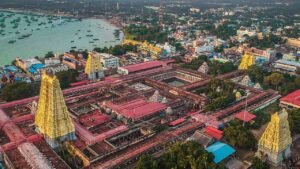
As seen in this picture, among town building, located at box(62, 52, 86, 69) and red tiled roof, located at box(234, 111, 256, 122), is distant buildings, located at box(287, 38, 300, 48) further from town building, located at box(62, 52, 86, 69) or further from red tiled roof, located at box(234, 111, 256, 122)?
town building, located at box(62, 52, 86, 69)

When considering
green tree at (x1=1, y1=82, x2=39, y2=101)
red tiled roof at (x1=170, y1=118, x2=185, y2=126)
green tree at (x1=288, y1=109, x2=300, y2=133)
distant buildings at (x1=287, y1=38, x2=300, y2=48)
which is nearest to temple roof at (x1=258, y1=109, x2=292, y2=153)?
green tree at (x1=288, y1=109, x2=300, y2=133)

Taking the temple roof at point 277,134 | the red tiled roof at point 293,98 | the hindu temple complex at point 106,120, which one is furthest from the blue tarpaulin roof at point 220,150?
the red tiled roof at point 293,98

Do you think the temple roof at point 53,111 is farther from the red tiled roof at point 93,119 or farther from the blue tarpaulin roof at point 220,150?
the blue tarpaulin roof at point 220,150

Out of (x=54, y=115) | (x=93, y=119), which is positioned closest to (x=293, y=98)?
(x=93, y=119)

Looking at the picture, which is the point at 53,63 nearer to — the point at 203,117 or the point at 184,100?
the point at 184,100

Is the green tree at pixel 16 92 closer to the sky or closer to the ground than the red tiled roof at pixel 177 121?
closer to the sky

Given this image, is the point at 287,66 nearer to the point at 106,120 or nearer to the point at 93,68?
the point at 93,68
